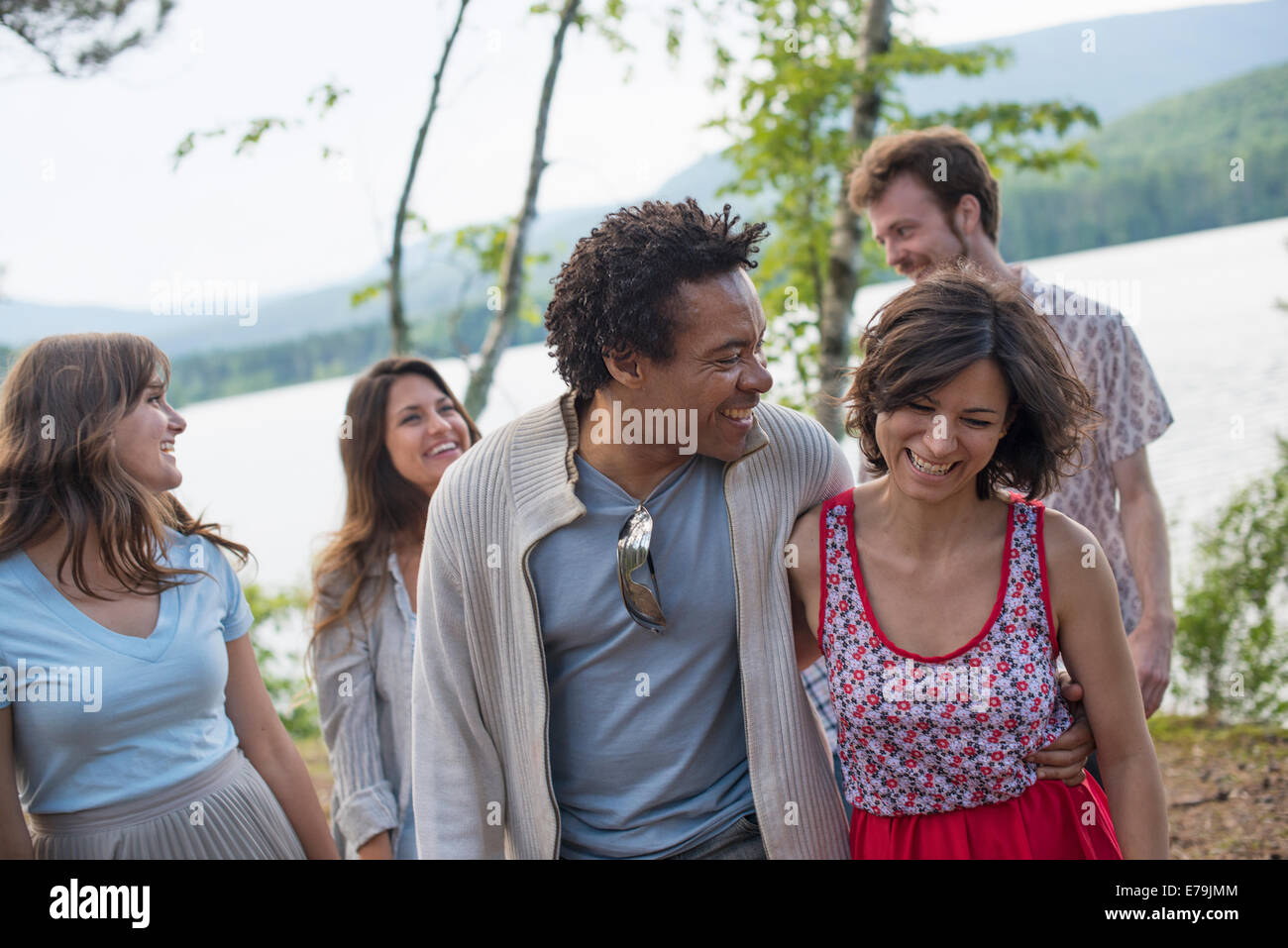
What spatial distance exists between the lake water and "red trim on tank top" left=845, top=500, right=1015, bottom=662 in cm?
50

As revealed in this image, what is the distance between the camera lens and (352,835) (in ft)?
9.91

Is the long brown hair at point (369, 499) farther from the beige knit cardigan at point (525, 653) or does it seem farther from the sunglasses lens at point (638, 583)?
the sunglasses lens at point (638, 583)

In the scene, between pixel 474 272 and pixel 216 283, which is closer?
pixel 216 283

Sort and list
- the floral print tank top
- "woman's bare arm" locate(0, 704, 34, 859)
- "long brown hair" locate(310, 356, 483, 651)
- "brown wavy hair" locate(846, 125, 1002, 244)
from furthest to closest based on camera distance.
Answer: "long brown hair" locate(310, 356, 483, 651)
"brown wavy hair" locate(846, 125, 1002, 244)
"woman's bare arm" locate(0, 704, 34, 859)
the floral print tank top

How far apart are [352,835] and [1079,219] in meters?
33.0

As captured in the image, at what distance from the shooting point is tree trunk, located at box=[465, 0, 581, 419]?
4.96 meters

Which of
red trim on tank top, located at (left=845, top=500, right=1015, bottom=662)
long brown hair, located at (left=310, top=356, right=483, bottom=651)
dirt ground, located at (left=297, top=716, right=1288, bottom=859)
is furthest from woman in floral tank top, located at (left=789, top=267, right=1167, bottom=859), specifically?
dirt ground, located at (left=297, top=716, right=1288, bottom=859)

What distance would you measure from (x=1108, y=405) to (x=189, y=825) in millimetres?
2497

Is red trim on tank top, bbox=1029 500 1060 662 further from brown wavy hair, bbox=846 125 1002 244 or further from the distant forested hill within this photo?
the distant forested hill

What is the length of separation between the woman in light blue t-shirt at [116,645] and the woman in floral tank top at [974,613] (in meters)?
1.42

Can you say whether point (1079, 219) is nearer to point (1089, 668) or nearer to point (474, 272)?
point (474, 272)

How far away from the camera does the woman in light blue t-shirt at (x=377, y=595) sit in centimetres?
306

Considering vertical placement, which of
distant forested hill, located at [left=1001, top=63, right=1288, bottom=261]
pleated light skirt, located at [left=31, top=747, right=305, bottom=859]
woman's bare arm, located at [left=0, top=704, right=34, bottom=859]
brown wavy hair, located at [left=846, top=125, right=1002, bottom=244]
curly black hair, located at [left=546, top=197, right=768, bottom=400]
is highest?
distant forested hill, located at [left=1001, top=63, right=1288, bottom=261]

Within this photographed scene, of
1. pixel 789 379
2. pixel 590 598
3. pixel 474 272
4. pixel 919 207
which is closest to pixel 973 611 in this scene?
pixel 590 598
